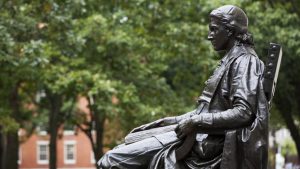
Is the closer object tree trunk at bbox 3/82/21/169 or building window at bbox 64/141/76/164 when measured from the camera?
tree trunk at bbox 3/82/21/169

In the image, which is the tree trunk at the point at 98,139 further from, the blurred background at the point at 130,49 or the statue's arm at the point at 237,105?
the statue's arm at the point at 237,105

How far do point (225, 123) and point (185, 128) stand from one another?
0.36m

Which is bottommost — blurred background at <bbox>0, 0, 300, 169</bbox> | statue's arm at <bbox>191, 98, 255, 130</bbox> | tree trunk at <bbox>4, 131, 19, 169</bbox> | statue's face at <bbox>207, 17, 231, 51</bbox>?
tree trunk at <bbox>4, 131, 19, 169</bbox>

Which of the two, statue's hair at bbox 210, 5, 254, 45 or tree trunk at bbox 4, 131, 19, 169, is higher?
statue's hair at bbox 210, 5, 254, 45

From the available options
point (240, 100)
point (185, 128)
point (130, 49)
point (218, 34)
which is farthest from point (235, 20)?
point (130, 49)

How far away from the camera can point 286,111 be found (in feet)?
84.3

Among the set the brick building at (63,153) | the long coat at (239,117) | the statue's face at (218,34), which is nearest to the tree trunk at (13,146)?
the statue's face at (218,34)

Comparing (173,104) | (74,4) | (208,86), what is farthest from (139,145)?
(173,104)

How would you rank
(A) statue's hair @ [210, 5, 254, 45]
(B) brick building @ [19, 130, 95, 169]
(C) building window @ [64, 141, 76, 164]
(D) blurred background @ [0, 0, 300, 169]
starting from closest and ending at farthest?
(A) statue's hair @ [210, 5, 254, 45] → (D) blurred background @ [0, 0, 300, 169] → (B) brick building @ [19, 130, 95, 169] → (C) building window @ [64, 141, 76, 164]

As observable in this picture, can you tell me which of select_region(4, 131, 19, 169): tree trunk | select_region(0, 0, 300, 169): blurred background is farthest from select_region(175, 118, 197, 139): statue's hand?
select_region(4, 131, 19, 169): tree trunk

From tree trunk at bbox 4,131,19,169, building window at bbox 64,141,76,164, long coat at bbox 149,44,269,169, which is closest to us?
long coat at bbox 149,44,269,169

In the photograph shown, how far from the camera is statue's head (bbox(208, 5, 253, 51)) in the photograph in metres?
6.05

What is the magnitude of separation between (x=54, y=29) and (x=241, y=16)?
41.8ft

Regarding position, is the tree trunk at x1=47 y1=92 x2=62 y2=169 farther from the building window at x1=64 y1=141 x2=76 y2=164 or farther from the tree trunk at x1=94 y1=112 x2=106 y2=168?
the building window at x1=64 y1=141 x2=76 y2=164
